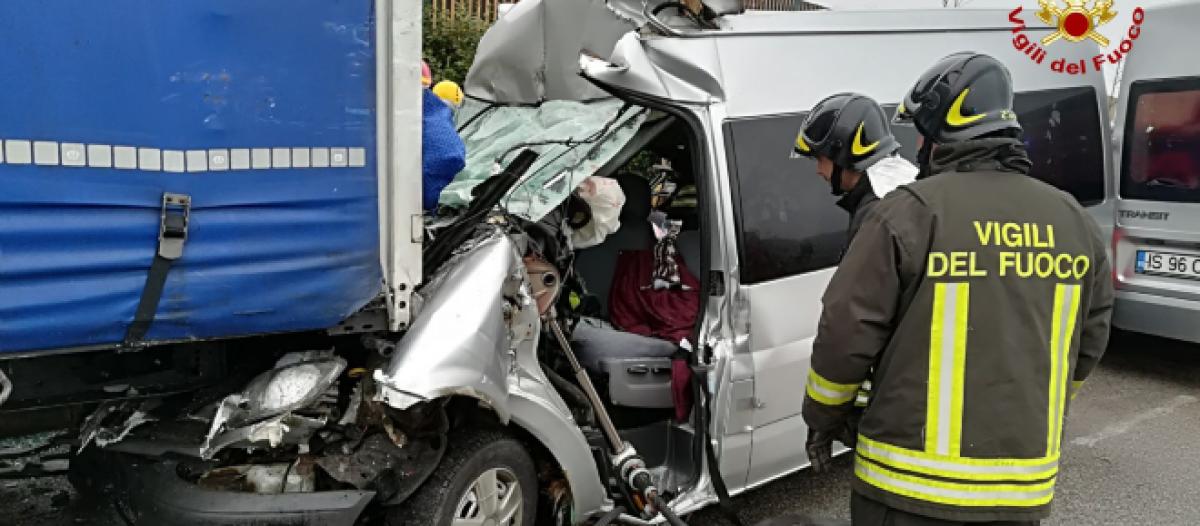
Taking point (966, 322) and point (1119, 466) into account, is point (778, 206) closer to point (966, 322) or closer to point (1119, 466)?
point (966, 322)

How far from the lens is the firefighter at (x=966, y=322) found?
2.12m

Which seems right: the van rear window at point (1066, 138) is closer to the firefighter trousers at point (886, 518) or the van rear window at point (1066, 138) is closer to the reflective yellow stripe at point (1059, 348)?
the reflective yellow stripe at point (1059, 348)

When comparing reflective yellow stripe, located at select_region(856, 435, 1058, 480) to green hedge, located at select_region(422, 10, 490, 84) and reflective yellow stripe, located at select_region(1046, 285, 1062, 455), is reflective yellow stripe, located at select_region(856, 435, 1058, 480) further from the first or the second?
green hedge, located at select_region(422, 10, 490, 84)

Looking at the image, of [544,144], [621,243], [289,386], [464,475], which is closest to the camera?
[289,386]

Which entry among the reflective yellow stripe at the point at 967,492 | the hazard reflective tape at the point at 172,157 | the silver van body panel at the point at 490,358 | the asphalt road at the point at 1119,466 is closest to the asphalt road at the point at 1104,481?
the asphalt road at the point at 1119,466

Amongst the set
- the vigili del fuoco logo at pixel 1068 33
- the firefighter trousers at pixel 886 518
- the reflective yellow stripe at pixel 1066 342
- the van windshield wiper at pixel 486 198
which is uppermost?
the vigili del fuoco logo at pixel 1068 33

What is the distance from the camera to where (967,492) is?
2.14 m

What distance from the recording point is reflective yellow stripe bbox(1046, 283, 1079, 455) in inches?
86.0

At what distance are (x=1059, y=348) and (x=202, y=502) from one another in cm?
221

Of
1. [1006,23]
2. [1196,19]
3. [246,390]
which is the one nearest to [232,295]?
[246,390]

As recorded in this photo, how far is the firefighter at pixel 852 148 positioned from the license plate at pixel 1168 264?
3.76 metres

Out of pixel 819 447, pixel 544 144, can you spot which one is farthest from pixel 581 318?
pixel 819 447

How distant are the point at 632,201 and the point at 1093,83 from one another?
3033mm

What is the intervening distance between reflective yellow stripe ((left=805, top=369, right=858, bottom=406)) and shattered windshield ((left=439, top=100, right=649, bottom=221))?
121 cm
